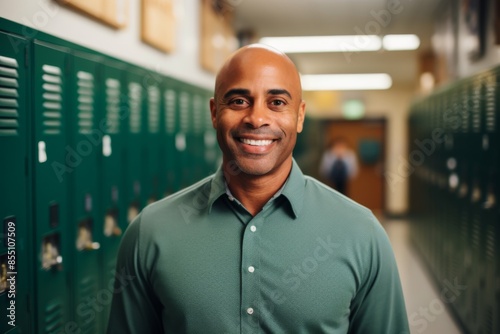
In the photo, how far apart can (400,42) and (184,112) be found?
506cm

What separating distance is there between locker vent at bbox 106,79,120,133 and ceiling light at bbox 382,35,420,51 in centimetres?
584

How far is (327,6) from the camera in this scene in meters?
6.46

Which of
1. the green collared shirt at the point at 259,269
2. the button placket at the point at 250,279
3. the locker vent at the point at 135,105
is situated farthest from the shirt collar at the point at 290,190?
the locker vent at the point at 135,105

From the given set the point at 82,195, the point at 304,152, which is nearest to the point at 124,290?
the point at 82,195

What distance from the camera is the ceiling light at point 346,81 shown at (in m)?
12.0

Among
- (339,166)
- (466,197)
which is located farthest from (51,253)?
(339,166)

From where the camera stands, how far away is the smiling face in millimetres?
1443

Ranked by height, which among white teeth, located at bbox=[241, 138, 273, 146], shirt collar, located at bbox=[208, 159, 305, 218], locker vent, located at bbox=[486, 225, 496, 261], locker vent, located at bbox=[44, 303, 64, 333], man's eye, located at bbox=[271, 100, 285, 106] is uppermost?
man's eye, located at bbox=[271, 100, 285, 106]

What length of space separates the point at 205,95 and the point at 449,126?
7.49 feet

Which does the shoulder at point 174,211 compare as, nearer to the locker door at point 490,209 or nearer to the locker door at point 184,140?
the locker door at point 490,209

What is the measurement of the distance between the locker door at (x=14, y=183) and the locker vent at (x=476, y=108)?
305 cm

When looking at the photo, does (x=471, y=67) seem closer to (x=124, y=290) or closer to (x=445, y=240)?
(x=445, y=240)

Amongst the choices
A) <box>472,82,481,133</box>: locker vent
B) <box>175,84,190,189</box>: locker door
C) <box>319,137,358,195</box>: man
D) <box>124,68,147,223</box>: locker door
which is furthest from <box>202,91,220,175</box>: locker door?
<box>319,137,358,195</box>: man

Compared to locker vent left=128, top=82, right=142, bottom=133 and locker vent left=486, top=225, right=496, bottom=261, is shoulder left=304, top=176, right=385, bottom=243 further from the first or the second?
locker vent left=486, top=225, right=496, bottom=261
